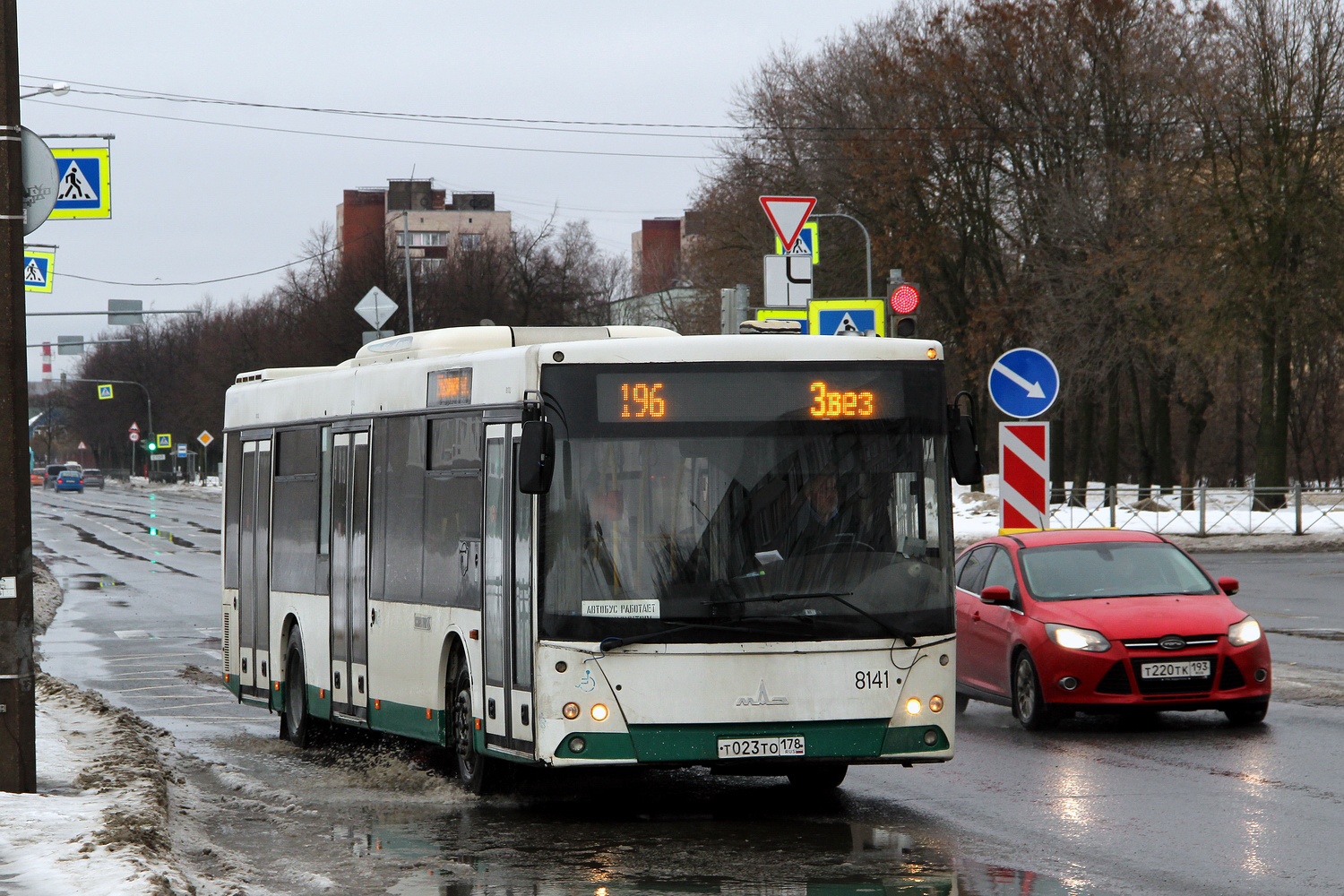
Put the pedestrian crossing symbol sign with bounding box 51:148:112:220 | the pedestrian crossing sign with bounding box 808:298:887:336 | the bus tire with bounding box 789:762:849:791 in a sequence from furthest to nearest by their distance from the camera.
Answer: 1. the pedestrian crossing sign with bounding box 808:298:887:336
2. the pedestrian crossing symbol sign with bounding box 51:148:112:220
3. the bus tire with bounding box 789:762:849:791

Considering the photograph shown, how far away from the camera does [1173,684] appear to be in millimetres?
13469

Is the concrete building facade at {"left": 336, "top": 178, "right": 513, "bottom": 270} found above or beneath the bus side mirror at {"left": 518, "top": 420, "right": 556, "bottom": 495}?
above

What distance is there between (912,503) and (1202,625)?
13.7 ft

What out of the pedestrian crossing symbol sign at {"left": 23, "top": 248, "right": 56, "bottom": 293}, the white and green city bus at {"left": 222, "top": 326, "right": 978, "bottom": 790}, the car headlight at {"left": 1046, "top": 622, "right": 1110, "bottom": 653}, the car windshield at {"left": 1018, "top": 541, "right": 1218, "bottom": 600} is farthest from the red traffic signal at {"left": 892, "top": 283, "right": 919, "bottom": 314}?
the pedestrian crossing symbol sign at {"left": 23, "top": 248, "right": 56, "bottom": 293}

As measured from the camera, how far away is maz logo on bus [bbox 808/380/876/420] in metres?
10.3

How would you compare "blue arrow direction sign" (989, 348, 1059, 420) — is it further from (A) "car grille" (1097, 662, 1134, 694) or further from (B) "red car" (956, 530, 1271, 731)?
(A) "car grille" (1097, 662, 1134, 694)

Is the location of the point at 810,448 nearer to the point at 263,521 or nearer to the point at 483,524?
the point at 483,524

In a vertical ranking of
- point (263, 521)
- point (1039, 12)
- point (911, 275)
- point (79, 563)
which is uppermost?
point (1039, 12)

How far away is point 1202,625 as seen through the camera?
13.6 metres

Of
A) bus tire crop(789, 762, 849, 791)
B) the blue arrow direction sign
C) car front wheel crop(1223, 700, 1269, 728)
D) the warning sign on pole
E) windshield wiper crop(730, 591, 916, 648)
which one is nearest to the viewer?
windshield wiper crop(730, 591, 916, 648)

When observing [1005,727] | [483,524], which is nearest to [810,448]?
[483,524]

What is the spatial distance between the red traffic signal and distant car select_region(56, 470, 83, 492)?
9714cm

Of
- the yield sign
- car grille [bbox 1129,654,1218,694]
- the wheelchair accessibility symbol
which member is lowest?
car grille [bbox 1129,654,1218,694]

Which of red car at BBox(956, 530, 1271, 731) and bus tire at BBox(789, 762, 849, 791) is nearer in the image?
bus tire at BBox(789, 762, 849, 791)
